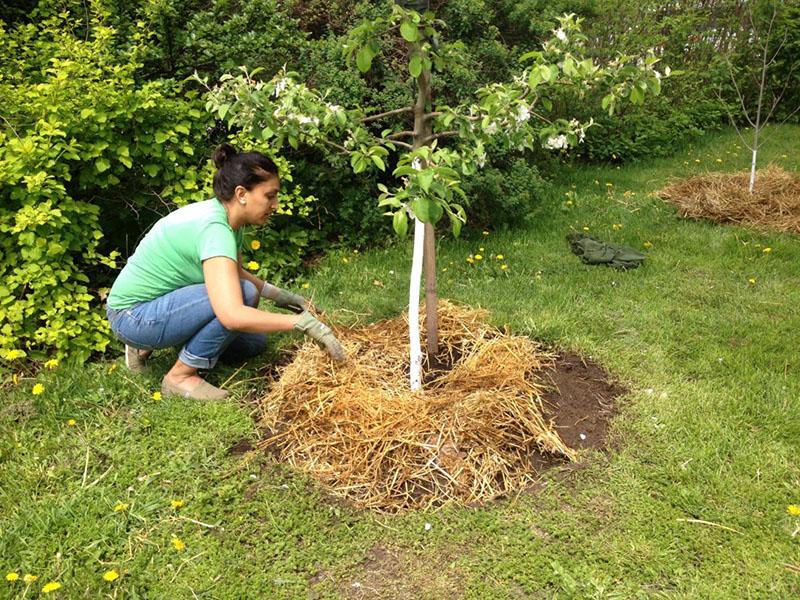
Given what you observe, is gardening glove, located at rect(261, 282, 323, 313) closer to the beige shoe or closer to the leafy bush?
the beige shoe

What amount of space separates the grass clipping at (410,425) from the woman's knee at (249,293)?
34 cm

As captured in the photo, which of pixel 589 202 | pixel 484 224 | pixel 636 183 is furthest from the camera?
pixel 636 183

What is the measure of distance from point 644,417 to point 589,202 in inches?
130

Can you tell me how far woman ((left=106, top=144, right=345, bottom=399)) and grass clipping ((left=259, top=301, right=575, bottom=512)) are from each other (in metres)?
0.24

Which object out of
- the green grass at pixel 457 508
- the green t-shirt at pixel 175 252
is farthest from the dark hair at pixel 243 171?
the green grass at pixel 457 508

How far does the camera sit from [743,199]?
213 inches

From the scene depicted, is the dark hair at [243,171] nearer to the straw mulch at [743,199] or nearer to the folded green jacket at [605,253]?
the folded green jacket at [605,253]

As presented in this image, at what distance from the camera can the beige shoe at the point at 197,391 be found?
9.71 feet

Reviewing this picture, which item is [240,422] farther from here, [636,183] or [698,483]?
[636,183]

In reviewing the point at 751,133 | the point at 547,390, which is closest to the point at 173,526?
the point at 547,390

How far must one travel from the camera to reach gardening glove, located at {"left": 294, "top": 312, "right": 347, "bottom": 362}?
2795mm

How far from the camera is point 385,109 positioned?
14.9 ft

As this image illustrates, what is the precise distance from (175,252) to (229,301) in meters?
0.47

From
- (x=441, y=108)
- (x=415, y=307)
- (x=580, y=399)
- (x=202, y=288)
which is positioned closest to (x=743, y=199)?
(x=580, y=399)
